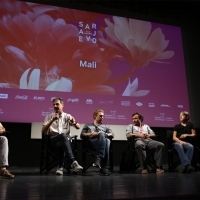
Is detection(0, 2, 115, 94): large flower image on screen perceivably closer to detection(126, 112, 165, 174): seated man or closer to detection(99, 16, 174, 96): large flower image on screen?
detection(99, 16, 174, 96): large flower image on screen

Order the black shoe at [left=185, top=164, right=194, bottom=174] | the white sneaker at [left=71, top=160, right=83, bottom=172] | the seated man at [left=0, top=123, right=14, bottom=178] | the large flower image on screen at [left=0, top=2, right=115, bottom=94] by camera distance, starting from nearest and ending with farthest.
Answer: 1. the seated man at [left=0, top=123, right=14, bottom=178]
2. the white sneaker at [left=71, top=160, right=83, bottom=172]
3. the black shoe at [left=185, top=164, right=194, bottom=174]
4. the large flower image on screen at [left=0, top=2, right=115, bottom=94]

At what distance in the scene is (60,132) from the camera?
10.8 ft

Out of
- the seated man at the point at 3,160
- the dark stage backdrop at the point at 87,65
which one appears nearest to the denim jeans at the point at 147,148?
the dark stage backdrop at the point at 87,65

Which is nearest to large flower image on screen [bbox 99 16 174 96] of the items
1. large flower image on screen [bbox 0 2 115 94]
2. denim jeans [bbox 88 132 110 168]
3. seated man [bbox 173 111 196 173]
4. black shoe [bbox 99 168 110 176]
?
large flower image on screen [bbox 0 2 115 94]

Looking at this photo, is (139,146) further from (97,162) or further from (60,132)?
(60,132)

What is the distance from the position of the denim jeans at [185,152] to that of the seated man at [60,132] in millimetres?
1502

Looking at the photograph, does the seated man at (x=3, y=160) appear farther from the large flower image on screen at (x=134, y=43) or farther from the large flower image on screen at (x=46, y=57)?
the large flower image on screen at (x=134, y=43)

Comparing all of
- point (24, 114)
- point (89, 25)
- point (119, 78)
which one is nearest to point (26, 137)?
point (24, 114)

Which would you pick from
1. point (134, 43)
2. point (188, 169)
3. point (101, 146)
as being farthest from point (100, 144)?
point (134, 43)

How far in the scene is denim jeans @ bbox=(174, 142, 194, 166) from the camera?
3576 mm

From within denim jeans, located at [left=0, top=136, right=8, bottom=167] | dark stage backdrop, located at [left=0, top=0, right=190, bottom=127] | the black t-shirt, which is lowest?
denim jeans, located at [left=0, top=136, right=8, bottom=167]

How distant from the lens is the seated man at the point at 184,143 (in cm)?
356

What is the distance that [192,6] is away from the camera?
552 centimetres

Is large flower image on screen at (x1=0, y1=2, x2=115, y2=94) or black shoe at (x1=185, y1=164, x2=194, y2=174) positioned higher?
large flower image on screen at (x1=0, y1=2, x2=115, y2=94)
